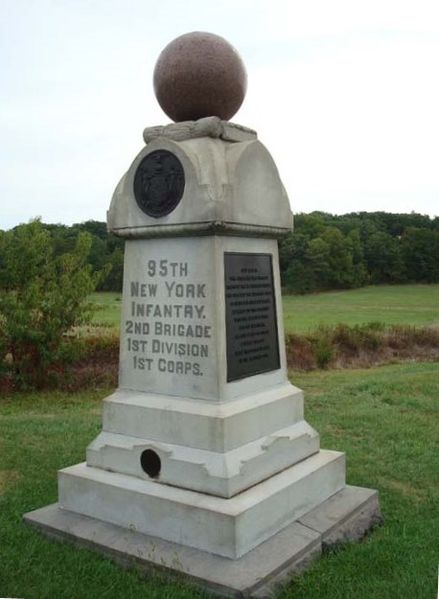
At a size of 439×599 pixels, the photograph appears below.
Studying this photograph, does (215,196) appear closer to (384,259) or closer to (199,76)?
(199,76)

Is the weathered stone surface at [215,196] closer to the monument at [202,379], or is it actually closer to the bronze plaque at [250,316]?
the monument at [202,379]

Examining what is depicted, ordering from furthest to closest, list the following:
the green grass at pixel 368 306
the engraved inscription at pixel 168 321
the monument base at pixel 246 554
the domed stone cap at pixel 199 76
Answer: the green grass at pixel 368 306 < the domed stone cap at pixel 199 76 < the engraved inscription at pixel 168 321 < the monument base at pixel 246 554

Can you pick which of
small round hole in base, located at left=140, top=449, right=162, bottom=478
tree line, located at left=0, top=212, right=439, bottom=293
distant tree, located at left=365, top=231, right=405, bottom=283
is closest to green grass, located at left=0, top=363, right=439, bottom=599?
small round hole in base, located at left=140, top=449, right=162, bottom=478

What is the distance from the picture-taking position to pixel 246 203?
4.69 metres

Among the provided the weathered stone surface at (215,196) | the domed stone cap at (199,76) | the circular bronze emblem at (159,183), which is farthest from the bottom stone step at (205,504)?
the domed stone cap at (199,76)

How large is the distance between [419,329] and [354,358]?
3420 millimetres

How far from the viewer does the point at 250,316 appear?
486 centimetres

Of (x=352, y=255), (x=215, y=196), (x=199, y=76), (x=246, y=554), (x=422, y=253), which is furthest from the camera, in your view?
(x=422, y=253)

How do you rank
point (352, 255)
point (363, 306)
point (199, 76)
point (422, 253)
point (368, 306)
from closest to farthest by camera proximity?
point (199, 76) → point (368, 306) → point (363, 306) → point (352, 255) → point (422, 253)

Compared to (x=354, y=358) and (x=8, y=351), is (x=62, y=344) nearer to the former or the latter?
(x=8, y=351)

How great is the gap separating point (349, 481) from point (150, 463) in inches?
88.6

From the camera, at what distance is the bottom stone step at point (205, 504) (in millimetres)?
4141

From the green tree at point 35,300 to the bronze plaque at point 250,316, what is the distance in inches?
269

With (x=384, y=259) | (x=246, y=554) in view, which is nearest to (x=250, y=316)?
(x=246, y=554)
